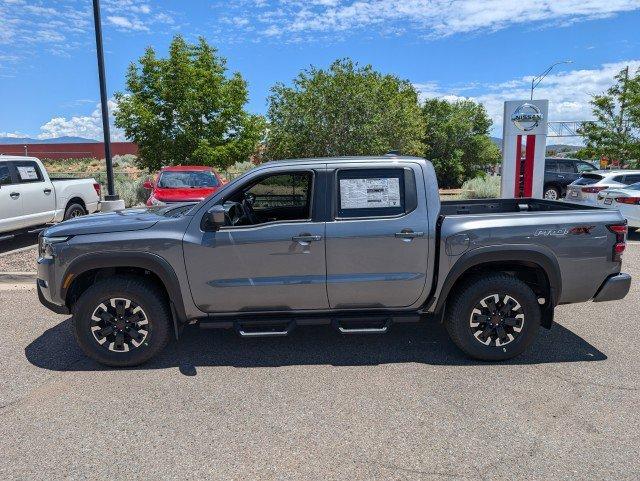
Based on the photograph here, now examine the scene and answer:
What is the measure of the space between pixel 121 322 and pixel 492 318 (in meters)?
3.20

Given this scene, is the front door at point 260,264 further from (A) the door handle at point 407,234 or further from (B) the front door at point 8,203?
(B) the front door at point 8,203

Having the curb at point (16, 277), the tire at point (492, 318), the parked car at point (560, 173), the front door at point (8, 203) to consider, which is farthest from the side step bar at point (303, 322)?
the parked car at point (560, 173)

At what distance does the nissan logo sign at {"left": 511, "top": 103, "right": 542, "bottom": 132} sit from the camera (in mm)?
9820

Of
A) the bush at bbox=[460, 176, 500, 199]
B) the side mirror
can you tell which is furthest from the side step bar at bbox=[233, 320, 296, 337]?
the bush at bbox=[460, 176, 500, 199]

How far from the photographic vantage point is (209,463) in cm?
302

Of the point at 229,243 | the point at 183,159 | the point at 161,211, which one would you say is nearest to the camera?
the point at 229,243

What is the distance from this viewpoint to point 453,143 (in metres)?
Result: 35.2

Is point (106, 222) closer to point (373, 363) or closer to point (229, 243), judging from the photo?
point (229, 243)

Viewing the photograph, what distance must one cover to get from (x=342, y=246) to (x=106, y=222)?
2.08 m

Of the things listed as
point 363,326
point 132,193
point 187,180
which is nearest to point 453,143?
point 132,193

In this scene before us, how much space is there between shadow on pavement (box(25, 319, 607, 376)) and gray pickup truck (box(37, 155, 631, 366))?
1.03ft

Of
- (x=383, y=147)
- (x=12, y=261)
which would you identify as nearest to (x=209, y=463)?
(x=12, y=261)

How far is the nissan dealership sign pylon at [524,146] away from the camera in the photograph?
9.85 meters

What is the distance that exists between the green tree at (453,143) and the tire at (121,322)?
31616mm
